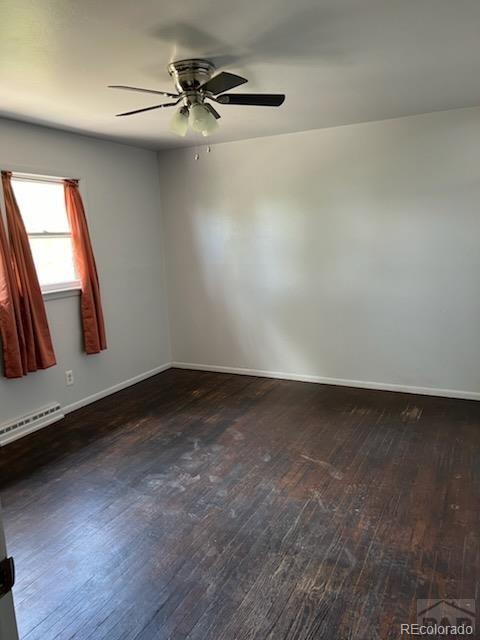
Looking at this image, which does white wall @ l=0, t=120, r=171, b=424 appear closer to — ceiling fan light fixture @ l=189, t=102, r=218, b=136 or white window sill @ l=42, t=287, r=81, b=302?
white window sill @ l=42, t=287, r=81, b=302

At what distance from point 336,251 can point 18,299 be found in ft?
9.42

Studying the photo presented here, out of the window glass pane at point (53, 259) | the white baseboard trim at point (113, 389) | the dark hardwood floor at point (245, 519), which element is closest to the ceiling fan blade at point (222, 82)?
the window glass pane at point (53, 259)

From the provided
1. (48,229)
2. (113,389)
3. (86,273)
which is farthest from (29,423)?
(48,229)

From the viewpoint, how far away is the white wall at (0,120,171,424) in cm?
361

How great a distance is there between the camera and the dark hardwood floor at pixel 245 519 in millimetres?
1813

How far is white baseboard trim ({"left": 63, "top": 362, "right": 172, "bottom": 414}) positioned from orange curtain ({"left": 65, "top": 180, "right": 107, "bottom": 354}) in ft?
1.60

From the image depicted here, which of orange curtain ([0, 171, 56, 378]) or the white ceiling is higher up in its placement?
the white ceiling

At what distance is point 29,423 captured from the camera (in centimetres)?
363

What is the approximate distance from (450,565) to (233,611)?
1.01 meters

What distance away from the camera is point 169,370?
5.30 m

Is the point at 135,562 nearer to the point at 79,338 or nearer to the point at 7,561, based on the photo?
the point at 7,561

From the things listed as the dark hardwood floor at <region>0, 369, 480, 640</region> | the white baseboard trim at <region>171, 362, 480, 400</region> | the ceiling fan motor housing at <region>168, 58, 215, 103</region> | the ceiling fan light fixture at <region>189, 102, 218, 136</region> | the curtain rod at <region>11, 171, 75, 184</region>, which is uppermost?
the ceiling fan motor housing at <region>168, 58, 215, 103</region>

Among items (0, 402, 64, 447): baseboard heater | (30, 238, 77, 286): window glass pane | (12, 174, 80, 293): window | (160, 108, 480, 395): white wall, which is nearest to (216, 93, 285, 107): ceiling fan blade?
(160, 108, 480, 395): white wall

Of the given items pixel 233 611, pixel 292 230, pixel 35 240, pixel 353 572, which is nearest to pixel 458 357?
pixel 292 230
